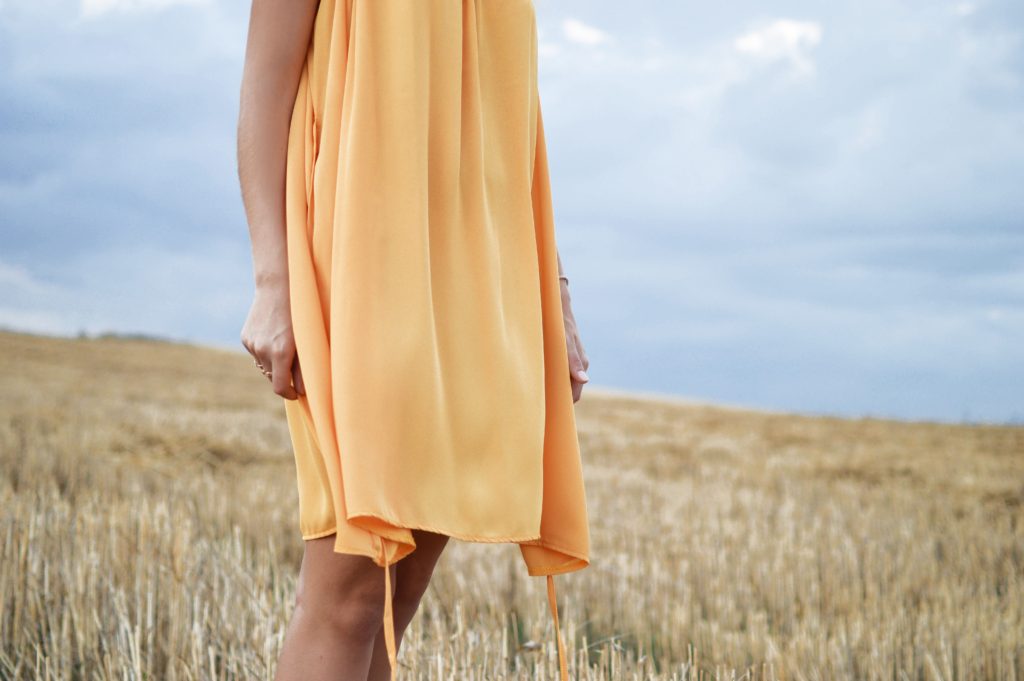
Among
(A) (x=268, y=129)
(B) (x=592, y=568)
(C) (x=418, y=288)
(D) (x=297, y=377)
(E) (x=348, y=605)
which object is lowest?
(B) (x=592, y=568)

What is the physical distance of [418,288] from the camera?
1.13 m

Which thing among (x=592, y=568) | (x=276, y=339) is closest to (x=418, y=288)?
(x=276, y=339)

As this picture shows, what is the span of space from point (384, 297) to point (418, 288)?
0.05 m

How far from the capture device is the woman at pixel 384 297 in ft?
3.59

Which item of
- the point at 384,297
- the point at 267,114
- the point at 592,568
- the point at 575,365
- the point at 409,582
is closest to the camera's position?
the point at 384,297

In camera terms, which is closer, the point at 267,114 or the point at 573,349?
the point at 267,114

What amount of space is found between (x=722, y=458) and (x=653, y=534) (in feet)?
13.9

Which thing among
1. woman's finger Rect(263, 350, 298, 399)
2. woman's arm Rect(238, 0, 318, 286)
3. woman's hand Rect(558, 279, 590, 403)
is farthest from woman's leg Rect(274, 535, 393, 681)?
woman's hand Rect(558, 279, 590, 403)

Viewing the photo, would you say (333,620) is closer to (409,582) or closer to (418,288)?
(409,582)

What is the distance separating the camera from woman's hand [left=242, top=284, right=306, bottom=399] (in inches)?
46.0

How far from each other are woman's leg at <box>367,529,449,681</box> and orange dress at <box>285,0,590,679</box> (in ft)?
0.53

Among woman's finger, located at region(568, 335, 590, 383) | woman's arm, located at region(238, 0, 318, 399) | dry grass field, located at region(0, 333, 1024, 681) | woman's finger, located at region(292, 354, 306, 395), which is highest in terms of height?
woman's arm, located at region(238, 0, 318, 399)

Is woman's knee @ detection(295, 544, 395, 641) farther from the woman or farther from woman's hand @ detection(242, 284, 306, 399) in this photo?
woman's hand @ detection(242, 284, 306, 399)

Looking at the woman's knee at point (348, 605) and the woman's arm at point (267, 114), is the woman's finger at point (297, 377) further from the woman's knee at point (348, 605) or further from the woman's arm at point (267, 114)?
the woman's knee at point (348, 605)
